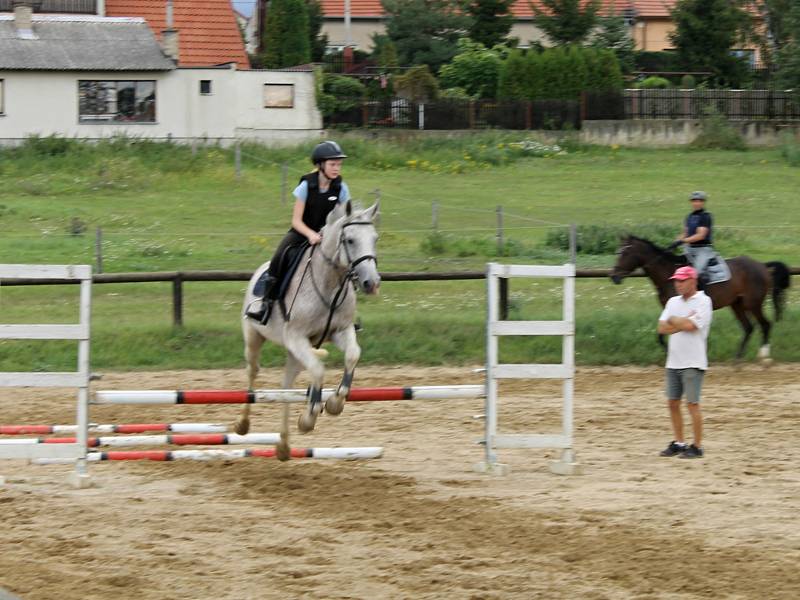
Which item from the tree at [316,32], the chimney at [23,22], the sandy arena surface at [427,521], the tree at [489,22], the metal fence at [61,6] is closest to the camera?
the sandy arena surface at [427,521]

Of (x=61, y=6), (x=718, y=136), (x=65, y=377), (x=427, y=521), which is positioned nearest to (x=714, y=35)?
(x=718, y=136)

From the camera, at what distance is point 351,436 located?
11719mm

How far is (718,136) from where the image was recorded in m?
37.3

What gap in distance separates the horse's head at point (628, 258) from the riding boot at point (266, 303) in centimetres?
745

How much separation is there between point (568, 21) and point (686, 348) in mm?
37258

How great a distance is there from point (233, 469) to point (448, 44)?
40.9 meters

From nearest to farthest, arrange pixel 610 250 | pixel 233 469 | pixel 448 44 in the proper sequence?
pixel 233 469, pixel 610 250, pixel 448 44

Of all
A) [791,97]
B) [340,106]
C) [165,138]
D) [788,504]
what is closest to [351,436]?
[788,504]

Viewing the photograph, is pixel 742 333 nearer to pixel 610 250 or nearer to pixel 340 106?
pixel 610 250

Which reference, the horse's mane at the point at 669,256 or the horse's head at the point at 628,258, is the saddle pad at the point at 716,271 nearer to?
the horse's mane at the point at 669,256

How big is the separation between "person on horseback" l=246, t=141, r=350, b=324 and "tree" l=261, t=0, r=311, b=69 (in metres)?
35.0

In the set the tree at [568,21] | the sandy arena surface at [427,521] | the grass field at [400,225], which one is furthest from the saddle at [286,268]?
the tree at [568,21]

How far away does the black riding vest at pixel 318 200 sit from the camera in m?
9.76

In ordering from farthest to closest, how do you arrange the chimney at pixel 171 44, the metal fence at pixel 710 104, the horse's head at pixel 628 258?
the metal fence at pixel 710 104 → the chimney at pixel 171 44 → the horse's head at pixel 628 258
